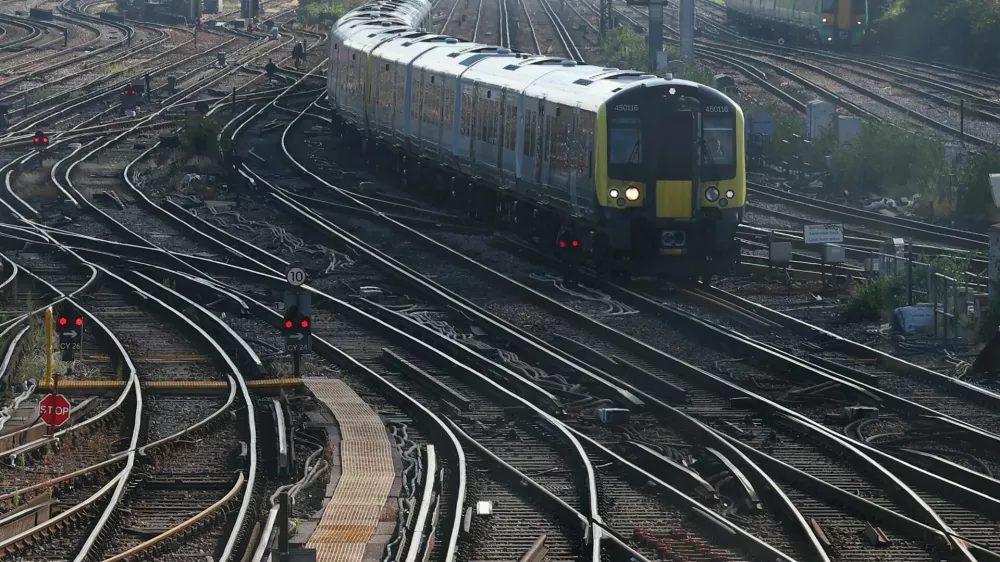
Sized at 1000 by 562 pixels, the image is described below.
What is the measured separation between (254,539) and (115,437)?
145 inches

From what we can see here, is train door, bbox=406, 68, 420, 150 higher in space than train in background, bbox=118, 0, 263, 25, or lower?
higher

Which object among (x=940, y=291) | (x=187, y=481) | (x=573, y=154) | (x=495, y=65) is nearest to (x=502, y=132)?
(x=495, y=65)

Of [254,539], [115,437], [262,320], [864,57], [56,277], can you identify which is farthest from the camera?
[864,57]

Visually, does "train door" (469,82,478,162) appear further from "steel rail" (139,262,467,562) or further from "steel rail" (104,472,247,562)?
"steel rail" (104,472,247,562)

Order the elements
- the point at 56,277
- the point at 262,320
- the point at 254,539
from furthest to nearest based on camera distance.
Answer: the point at 56,277 < the point at 262,320 < the point at 254,539

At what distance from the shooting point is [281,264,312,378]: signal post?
1614 cm

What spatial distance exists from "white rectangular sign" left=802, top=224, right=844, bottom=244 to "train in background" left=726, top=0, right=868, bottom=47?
33.9m

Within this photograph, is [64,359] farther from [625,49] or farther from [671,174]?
[625,49]

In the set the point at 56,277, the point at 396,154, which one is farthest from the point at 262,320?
the point at 396,154

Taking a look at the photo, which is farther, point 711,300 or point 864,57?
point 864,57

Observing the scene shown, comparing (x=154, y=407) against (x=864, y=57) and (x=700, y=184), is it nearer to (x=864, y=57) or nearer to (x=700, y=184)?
(x=700, y=184)

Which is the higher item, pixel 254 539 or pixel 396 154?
pixel 254 539

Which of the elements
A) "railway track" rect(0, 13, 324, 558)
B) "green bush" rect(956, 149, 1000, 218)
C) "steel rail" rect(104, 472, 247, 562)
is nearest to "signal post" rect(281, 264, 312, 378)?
"railway track" rect(0, 13, 324, 558)

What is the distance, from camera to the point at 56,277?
22.0m
